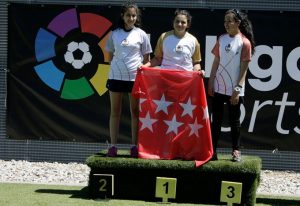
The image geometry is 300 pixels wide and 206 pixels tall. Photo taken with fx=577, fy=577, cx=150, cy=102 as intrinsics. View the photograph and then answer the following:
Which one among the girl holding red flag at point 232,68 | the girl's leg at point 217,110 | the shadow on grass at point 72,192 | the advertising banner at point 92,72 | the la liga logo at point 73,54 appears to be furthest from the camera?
the la liga logo at point 73,54

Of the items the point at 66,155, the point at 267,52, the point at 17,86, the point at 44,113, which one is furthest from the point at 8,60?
the point at 267,52

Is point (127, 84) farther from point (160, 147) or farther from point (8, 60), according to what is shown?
point (8, 60)

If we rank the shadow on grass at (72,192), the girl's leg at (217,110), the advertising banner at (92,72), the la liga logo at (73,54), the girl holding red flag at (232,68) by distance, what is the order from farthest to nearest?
1. the la liga logo at (73,54)
2. the advertising banner at (92,72)
3. the shadow on grass at (72,192)
4. the girl's leg at (217,110)
5. the girl holding red flag at (232,68)

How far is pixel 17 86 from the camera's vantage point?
845 cm

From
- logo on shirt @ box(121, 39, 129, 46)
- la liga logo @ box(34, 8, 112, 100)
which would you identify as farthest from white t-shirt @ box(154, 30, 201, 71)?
la liga logo @ box(34, 8, 112, 100)

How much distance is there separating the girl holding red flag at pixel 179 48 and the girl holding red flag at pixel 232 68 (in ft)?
0.74

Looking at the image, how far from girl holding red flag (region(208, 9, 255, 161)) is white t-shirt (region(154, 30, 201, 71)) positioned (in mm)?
263

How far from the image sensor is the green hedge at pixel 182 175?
5.69m

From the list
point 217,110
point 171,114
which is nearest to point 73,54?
point 171,114

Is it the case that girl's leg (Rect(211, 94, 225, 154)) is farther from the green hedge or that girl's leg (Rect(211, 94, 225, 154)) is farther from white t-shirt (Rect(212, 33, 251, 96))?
the green hedge

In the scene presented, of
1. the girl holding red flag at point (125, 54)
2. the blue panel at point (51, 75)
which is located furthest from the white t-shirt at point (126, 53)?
the blue panel at point (51, 75)

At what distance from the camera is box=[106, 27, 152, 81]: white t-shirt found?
598cm

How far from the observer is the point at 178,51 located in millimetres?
5867

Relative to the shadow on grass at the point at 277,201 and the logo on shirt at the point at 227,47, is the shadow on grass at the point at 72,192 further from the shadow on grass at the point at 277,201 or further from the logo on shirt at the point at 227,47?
the logo on shirt at the point at 227,47
